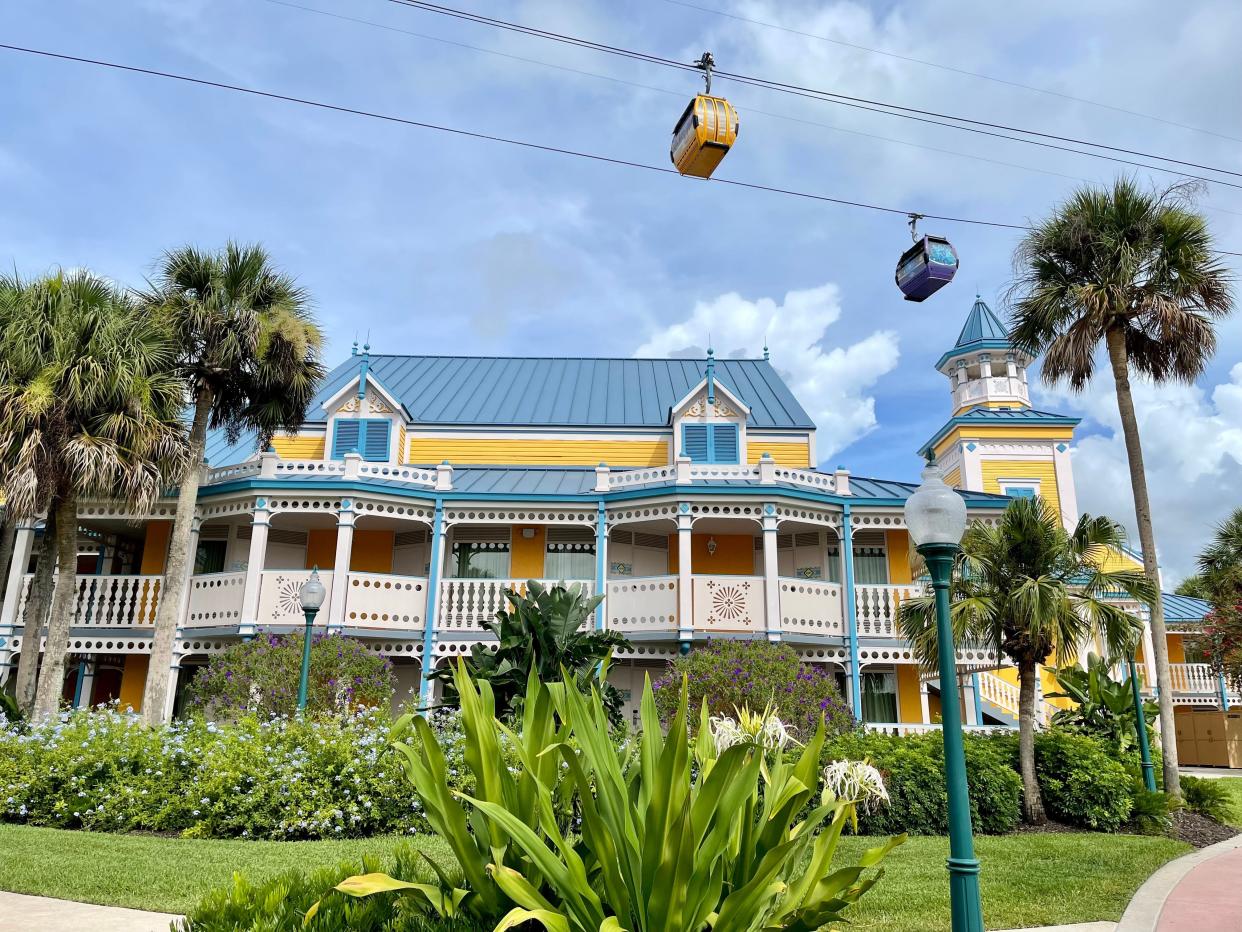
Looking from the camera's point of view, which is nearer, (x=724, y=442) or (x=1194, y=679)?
(x=724, y=442)

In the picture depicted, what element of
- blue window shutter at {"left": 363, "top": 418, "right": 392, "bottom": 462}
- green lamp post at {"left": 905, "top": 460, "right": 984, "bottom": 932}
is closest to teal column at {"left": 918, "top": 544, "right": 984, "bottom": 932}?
green lamp post at {"left": 905, "top": 460, "right": 984, "bottom": 932}

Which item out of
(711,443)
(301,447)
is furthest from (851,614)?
(301,447)

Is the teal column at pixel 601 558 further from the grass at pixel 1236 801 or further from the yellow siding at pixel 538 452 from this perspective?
the grass at pixel 1236 801

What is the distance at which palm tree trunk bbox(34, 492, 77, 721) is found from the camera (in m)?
15.3

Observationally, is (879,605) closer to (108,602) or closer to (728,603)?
(728,603)

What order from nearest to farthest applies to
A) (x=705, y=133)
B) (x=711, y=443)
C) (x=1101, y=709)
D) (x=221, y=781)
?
(x=705, y=133), (x=221, y=781), (x=1101, y=709), (x=711, y=443)

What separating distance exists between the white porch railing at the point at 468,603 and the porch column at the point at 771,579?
402 cm

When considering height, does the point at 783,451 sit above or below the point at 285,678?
above

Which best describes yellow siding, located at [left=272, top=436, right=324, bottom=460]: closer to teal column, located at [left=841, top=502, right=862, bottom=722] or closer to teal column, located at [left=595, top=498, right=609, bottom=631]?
teal column, located at [left=595, top=498, right=609, bottom=631]

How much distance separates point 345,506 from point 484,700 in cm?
1605

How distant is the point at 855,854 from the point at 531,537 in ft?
42.8

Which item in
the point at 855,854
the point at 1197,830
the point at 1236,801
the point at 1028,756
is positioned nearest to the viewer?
the point at 855,854

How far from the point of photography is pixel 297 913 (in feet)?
14.5

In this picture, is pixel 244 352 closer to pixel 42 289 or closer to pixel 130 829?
pixel 42 289
